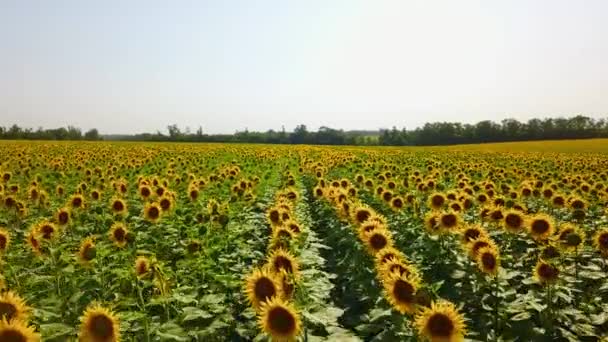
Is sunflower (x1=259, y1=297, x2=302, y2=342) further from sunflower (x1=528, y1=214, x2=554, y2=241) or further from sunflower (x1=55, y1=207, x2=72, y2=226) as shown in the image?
sunflower (x1=55, y1=207, x2=72, y2=226)

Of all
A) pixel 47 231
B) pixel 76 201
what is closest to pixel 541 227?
pixel 47 231

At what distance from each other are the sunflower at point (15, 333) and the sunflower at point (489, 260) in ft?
14.5

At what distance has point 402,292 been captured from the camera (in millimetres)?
4703

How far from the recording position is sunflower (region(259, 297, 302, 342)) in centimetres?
396

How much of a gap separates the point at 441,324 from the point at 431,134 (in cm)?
9697

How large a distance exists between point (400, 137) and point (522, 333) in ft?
311

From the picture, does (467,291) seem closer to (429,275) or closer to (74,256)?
(429,275)

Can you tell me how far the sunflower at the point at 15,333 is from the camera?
11.1 ft

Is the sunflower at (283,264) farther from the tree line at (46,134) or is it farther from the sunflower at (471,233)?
the tree line at (46,134)

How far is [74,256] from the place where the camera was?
707 centimetres

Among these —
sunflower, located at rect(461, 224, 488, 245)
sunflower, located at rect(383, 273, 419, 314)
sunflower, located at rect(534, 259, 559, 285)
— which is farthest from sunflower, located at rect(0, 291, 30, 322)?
sunflower, located at rect(461, 224, 488, 245)

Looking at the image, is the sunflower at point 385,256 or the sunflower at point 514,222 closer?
the sunflower at point 385,256

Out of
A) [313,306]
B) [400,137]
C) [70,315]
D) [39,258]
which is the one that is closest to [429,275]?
[313,306]

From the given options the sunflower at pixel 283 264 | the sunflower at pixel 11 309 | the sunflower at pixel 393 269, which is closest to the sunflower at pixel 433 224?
the sunflower at pixel 393 269
